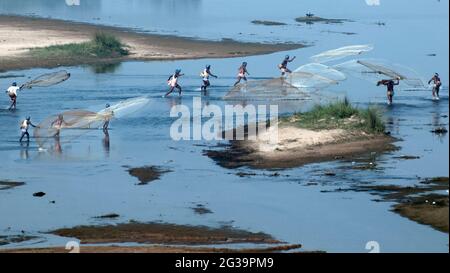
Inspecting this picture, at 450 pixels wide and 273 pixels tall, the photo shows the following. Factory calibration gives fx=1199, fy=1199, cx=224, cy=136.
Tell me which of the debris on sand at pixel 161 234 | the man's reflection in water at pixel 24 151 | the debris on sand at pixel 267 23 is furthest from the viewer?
the debris on sand at pixel 267 23

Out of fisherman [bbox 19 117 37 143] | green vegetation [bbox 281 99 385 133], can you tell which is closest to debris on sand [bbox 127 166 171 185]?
fisherman [bbox 19 117 37 143]

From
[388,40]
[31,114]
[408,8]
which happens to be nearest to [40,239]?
[31,114]

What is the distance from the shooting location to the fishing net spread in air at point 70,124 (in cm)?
3562

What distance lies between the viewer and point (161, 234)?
23.8 meters

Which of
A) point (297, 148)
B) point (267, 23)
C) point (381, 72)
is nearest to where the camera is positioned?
point (297, 148)

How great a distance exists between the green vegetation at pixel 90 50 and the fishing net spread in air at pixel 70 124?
65.3ft

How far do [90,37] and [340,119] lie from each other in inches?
1323

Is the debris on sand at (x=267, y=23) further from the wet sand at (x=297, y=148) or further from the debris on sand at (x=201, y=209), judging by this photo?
the debris on sand at (x=201, y=209)

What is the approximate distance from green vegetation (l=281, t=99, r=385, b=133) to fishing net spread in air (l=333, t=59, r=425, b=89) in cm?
581

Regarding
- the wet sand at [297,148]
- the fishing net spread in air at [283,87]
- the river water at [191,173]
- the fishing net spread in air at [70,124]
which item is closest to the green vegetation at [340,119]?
the wet sand at [297,148]

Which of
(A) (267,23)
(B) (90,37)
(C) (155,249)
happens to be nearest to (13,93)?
(C) (155,249)

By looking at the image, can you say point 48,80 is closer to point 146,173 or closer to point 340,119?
point 340,119

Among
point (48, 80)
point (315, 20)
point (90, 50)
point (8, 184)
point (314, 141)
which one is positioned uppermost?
point (315, 20)

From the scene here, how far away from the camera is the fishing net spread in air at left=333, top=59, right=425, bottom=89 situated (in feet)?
139
